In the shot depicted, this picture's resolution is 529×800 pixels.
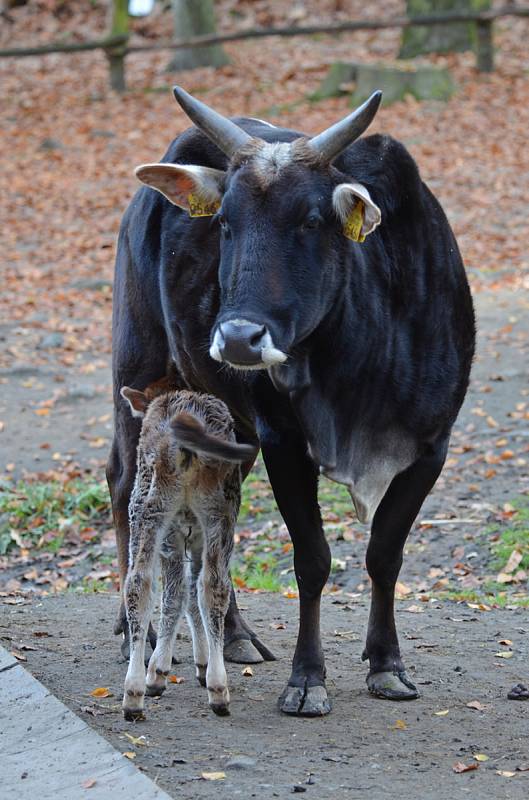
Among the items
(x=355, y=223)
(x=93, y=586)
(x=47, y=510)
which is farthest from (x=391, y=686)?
(x=47, y=510)

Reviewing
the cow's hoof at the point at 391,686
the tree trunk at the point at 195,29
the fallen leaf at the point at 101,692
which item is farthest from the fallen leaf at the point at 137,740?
the tree trunk at the point at 195,29

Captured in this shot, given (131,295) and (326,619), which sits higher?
(131,295)

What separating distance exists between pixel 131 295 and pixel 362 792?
9.58 feet

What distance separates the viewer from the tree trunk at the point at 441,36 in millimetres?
22156

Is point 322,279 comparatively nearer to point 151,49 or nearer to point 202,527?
point 202,527

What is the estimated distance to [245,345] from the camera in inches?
165

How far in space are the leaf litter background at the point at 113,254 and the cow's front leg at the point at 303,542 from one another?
1976mm

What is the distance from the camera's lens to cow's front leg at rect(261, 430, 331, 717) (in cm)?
495

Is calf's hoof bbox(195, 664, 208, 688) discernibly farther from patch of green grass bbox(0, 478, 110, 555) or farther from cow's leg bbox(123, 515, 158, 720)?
patch of green grass bbox(0, 478, 110, 555)

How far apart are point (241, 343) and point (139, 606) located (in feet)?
3.42

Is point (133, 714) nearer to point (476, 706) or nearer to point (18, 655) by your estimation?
point (18, 655)

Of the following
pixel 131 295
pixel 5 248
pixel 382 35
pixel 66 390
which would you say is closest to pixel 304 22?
pixel 382 35

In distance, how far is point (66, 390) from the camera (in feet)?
38.2

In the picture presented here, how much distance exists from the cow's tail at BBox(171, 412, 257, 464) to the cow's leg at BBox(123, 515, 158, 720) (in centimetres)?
40
